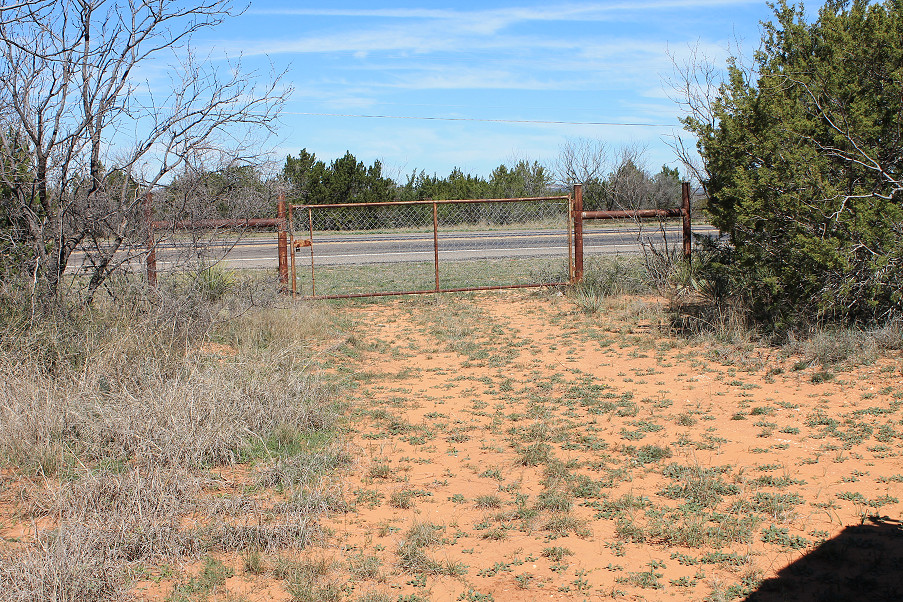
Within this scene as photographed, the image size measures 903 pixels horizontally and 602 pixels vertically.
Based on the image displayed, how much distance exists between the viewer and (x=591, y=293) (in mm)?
11703

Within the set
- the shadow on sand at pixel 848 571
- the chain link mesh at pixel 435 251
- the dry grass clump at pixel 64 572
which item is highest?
the chain link mesh at pixel 435 251

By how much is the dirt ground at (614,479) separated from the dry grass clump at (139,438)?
235 mm

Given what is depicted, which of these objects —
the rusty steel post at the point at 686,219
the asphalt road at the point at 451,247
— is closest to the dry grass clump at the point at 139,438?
the rusty steel post at the point at 686,219

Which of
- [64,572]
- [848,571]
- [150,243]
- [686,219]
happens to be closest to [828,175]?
[686,219]

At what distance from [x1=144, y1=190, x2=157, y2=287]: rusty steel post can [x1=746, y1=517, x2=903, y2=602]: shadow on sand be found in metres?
6.01

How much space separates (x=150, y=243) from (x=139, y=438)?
2.85 m

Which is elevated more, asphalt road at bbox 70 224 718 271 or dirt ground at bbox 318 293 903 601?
asphalt road at bbox 70 224 718 271

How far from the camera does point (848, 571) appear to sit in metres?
3.68

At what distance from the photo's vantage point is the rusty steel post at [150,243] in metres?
7.18

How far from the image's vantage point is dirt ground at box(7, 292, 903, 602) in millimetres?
3705

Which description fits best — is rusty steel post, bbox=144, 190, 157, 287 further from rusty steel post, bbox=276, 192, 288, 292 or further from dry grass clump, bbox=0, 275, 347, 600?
rusty steel post, bbox=276, 192, 288, 292

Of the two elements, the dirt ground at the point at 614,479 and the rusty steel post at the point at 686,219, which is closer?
the dirt ground at the point at 614,479

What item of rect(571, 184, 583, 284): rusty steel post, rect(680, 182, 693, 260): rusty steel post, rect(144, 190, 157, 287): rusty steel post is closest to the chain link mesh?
rect(571, 184, 583, 284): rusty steel post

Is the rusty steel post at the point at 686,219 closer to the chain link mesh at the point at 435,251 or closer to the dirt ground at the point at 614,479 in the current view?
the chain link mesh at the point at 435,251
